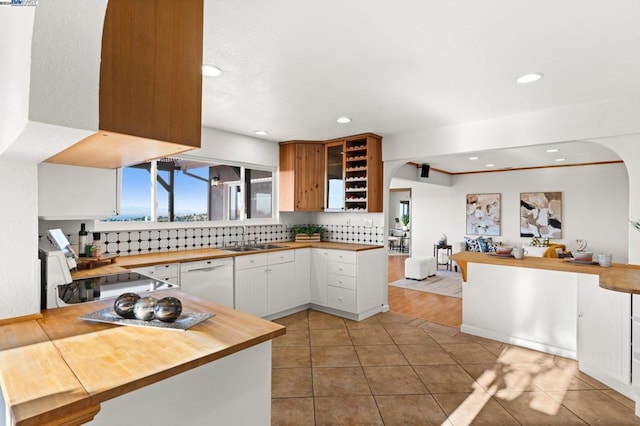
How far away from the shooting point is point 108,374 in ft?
3.29

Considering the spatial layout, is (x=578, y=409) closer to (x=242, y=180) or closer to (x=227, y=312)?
(x=227, y=312)

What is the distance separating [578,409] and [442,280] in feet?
14.6

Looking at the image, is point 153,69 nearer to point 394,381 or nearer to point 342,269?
point 394,381

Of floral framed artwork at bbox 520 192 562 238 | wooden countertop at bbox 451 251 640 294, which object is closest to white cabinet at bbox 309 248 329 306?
wooden countertop at bbox 451 251 640 294

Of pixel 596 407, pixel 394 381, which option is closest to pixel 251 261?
pixel 394 381

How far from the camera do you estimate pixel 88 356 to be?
3.67ft

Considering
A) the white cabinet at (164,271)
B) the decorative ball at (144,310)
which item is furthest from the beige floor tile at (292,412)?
the white cabinet at (164,271)

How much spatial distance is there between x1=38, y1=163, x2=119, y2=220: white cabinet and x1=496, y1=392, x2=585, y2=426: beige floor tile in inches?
123

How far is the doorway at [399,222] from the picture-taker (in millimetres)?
11664

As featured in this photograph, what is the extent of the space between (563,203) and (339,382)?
685 centimetres

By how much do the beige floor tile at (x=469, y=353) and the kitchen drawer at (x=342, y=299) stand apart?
3.90ft

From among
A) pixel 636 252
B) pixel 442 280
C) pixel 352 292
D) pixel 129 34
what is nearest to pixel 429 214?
pixel 442 280

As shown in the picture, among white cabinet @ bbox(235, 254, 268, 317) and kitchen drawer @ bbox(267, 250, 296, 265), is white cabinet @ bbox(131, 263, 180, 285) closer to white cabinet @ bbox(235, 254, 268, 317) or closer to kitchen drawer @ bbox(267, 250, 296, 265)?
white cabinet @ bbox(235, 254, 268, 317)

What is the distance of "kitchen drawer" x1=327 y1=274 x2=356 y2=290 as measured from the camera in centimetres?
425
